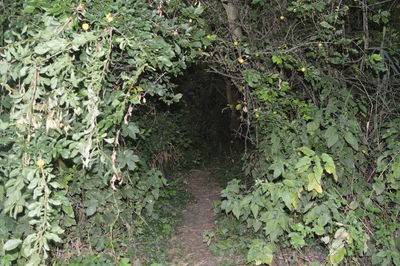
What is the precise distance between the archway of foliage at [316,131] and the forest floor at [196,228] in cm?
53

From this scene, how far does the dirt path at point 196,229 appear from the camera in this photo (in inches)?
161

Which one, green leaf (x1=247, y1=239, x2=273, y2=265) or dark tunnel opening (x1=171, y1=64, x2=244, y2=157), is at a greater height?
green leaf (x1=247, y1=239, x2=273, y2=265)

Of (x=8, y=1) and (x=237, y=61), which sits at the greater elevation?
(x=8, y=1)

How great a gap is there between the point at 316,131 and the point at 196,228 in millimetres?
2036

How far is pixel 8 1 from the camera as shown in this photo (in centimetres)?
313

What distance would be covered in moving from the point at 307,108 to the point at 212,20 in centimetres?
150

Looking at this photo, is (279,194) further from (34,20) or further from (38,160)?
(34,20)

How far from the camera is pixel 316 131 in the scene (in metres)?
3.86

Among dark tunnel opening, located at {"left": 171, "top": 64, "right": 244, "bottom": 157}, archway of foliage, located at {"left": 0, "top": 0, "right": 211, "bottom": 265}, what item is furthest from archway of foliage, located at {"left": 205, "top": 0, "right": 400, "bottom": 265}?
dark tunnel opening, located at {"left": 171, "top": 64, "right": 244, "bottom": 157}

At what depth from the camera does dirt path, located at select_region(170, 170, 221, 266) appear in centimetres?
409

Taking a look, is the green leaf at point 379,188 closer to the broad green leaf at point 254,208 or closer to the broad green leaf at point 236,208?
the broad green leaf at point 254,208

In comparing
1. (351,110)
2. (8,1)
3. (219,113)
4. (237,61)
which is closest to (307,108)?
(351,110)

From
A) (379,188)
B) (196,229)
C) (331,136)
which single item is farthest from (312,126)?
(196,229)

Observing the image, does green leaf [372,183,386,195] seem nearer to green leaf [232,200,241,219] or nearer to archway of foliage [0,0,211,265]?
green leaf [232,200,241,219]
